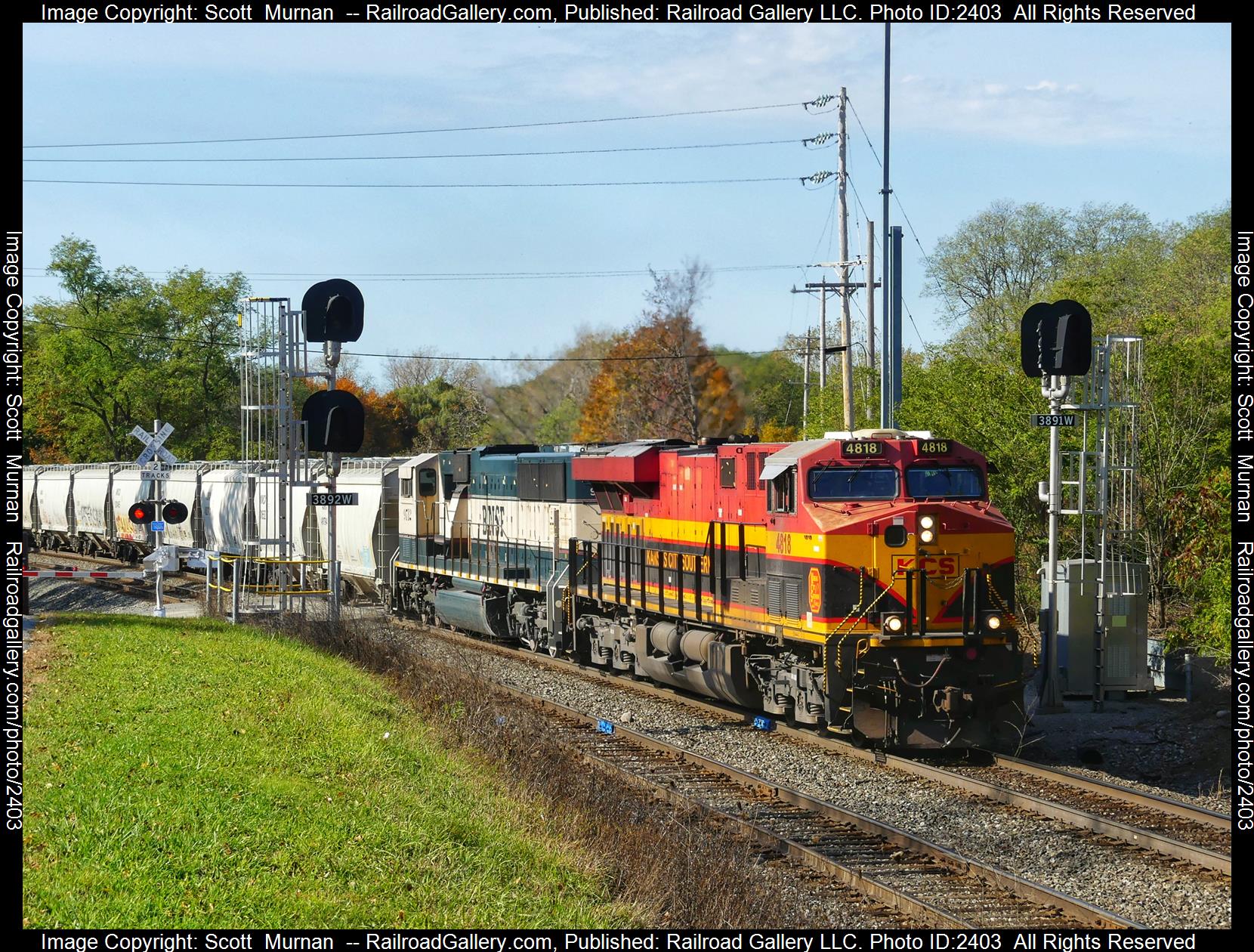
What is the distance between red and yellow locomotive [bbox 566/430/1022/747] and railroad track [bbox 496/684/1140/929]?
4.99 ft

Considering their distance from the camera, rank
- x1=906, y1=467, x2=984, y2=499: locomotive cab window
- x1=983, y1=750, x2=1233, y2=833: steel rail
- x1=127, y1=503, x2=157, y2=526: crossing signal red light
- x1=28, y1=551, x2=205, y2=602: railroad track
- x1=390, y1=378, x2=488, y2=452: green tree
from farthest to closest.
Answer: x1=390, y1=378, x2=488, y2=452: green tree
x1=28, y1=551, x2=205, y2=602: railroad track
x1=127, y1=503, x2=157, y2=526: crossing signal red light
x1=906, y1=467, x2=984, y2=499: locomotive cab window
x1=983, y1=750, x2=1233, y2=833: steel rail

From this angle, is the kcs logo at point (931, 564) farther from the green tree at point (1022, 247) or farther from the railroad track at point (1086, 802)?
the green tree at point (1022, 247)

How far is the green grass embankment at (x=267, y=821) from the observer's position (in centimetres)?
729

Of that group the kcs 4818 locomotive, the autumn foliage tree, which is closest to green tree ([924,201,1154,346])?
the autumn foliage tree

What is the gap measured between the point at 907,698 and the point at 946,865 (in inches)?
130

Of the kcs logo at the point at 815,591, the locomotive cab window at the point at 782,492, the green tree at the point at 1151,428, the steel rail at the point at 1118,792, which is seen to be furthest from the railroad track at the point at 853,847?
the green tree at the point at 1151,428

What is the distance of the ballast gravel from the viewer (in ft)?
29.7

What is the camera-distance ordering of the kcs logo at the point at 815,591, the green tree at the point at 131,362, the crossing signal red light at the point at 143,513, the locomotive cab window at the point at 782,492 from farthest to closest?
the green tree at the point at 131,362, the crossing signal red light at the point at 143,513, the locomotive cab window at the point at 782,492, the kcs logo at the point at 815,591

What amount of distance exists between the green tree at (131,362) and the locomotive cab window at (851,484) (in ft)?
148

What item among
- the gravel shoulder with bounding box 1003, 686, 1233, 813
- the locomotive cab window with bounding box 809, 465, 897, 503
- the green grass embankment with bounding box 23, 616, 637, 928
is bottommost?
the gravel shoulder with bounding box 1003, 686, 1233, 813

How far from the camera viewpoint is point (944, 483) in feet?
44.9

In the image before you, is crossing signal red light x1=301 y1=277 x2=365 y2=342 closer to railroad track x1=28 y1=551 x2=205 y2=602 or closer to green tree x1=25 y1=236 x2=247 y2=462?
railroad track x1=28 y1=551 x2=205 y2=602

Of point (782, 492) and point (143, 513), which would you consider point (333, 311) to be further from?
point (782, 492)

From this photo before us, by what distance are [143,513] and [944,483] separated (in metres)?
16.4
